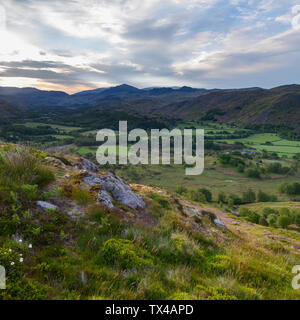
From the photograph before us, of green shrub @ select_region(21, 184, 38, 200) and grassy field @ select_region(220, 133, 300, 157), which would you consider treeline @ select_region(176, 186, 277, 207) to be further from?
grassy field @ select_region(220, 133, 300, 157)

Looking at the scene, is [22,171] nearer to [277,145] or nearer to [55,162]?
[55,162]

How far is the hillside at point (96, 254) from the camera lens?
4.26 m

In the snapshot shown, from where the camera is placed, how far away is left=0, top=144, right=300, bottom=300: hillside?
426cm

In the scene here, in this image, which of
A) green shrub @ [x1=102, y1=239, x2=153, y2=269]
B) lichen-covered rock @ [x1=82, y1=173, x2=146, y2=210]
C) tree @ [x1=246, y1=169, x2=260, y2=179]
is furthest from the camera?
tree @ [x1=246, y1=169, x2=260, y2=179]

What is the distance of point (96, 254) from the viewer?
540 centimetres

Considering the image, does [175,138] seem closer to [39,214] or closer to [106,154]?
[106,154]

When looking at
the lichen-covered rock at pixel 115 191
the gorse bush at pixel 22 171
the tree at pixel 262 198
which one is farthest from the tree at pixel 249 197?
the gorse bush at pixel 22 171

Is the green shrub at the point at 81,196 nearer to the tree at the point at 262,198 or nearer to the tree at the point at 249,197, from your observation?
the tree at the point at 249,197

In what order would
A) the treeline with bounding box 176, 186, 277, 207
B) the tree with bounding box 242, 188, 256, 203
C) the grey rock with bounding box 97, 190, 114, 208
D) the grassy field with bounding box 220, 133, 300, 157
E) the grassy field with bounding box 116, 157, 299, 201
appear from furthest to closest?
the grassy field with bounding box 220, 133, 300, 157, the grassy field with bounding box 116, 157, 299, 201, the tree with bounding box 242, 188, 256, 203, the treeline with bounding box 176, 186, 277, 207, the grey rock with bounding box 97, 190, 114, 208

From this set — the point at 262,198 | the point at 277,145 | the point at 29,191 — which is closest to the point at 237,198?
the point at 262,198

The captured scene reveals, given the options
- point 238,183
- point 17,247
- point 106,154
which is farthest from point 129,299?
point 238,183

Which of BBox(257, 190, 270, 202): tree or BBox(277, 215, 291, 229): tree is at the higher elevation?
BBox(277, 215, 291, 229): tree

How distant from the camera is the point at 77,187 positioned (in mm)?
8266

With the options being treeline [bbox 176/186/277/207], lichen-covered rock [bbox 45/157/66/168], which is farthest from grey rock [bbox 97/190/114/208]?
treeline [bbox 176/186/277/207]
